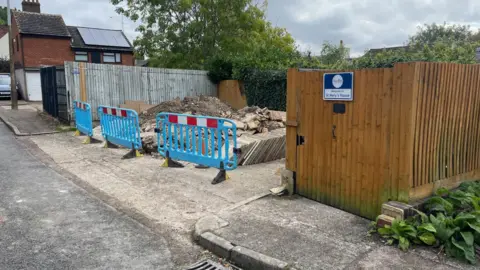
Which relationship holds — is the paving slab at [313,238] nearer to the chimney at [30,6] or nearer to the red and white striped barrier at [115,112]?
the red and white striped barrier at [115,112]

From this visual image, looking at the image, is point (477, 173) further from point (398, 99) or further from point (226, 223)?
point (226, 223)

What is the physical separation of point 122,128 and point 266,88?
9.18 metres

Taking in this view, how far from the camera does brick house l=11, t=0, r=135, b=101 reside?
28.0m

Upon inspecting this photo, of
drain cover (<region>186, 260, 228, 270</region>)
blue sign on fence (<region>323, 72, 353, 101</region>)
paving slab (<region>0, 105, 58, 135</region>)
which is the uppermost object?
blue sign on fence (<region>323, 72, 353, 101</region>)

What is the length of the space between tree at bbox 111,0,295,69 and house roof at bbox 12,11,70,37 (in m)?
9.50

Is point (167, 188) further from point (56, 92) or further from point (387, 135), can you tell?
point (56, 92)

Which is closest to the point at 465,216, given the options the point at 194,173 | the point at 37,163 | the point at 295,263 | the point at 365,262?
the point at 365,262

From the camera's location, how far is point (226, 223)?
4406 mm

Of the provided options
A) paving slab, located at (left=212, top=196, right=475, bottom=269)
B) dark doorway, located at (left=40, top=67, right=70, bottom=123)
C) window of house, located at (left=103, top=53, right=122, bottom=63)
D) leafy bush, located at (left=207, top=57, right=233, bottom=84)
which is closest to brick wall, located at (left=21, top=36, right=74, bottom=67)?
window of house, located at (left=103, top=53, right=122, bottom=63)

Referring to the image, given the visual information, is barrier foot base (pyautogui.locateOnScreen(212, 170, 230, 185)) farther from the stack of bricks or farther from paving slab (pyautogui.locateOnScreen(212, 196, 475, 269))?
the stack of bricks

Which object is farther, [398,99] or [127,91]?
[127,91]

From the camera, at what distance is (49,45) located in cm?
2928

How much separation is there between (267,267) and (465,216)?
215 centimetres

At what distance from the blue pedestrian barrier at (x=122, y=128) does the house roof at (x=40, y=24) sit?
946 inches
